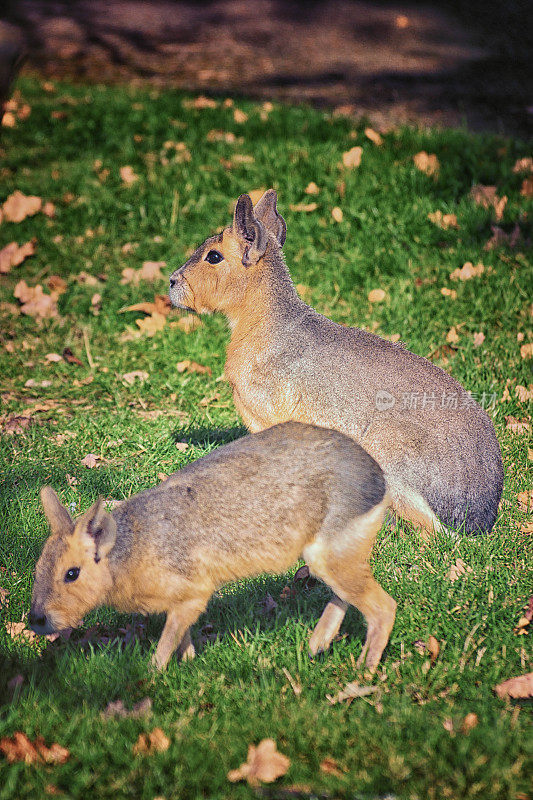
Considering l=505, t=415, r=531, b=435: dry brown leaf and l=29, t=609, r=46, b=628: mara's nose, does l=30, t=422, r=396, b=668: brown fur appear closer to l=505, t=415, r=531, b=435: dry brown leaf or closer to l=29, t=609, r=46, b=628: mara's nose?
l=29, t=609, r=46, b=628: mara's nose

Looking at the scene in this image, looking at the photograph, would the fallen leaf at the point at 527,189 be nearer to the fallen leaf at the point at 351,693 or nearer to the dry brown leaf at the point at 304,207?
the dry brown leaf at the point at 304,207

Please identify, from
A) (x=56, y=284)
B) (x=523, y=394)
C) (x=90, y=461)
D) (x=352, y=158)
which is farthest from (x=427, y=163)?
(x=90, y=461)

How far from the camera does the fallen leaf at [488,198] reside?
8695mm

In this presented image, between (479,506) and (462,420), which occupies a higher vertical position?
(462,420)

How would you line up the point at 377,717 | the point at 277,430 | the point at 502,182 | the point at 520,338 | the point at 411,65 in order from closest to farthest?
1. the point at 377,717
2. the point at 277,430
3. the point at 520,338
4. the point at 502,182
5. the point at 411,65

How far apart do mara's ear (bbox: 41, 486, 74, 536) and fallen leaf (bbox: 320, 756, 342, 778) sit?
151cm

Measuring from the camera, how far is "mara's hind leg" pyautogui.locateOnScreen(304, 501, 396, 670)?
4.00m

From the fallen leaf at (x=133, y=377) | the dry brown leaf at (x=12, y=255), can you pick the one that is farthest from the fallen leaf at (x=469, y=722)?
the dry brown leaf at (x=12, y=255)

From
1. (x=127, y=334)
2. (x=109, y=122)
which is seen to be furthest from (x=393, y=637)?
(x=109, y=122)

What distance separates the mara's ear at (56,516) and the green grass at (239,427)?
2.01 ft

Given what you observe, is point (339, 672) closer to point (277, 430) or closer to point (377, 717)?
point (377, 717)

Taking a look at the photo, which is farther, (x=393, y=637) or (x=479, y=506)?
(x=479, y=506)

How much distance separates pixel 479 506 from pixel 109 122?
809 centimetres

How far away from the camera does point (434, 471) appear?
4.91 metres
